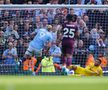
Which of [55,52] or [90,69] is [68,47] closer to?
[55,52]

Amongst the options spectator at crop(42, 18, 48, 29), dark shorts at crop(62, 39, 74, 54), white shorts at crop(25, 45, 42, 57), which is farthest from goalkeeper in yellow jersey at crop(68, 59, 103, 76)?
spectator at crop(42, 18, 48, 29)

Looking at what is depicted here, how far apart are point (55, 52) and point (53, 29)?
357mm

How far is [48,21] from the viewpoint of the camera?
27.4ft

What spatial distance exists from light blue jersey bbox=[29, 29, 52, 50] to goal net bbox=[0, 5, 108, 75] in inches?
2.4

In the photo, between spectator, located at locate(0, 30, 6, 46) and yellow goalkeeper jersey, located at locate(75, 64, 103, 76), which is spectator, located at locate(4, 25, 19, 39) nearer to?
spectator, located at locate(0, 30, 6, 46)

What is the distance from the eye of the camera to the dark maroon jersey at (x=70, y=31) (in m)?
8.29

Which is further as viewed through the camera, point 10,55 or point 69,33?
point 69,33

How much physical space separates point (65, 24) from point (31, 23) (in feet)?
1.75

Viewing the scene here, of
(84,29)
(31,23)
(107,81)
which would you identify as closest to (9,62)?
(31,23)

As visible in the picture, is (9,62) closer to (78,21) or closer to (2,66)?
(2,66)

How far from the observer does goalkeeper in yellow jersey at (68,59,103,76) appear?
7754 mm

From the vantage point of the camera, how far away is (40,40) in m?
8.20
